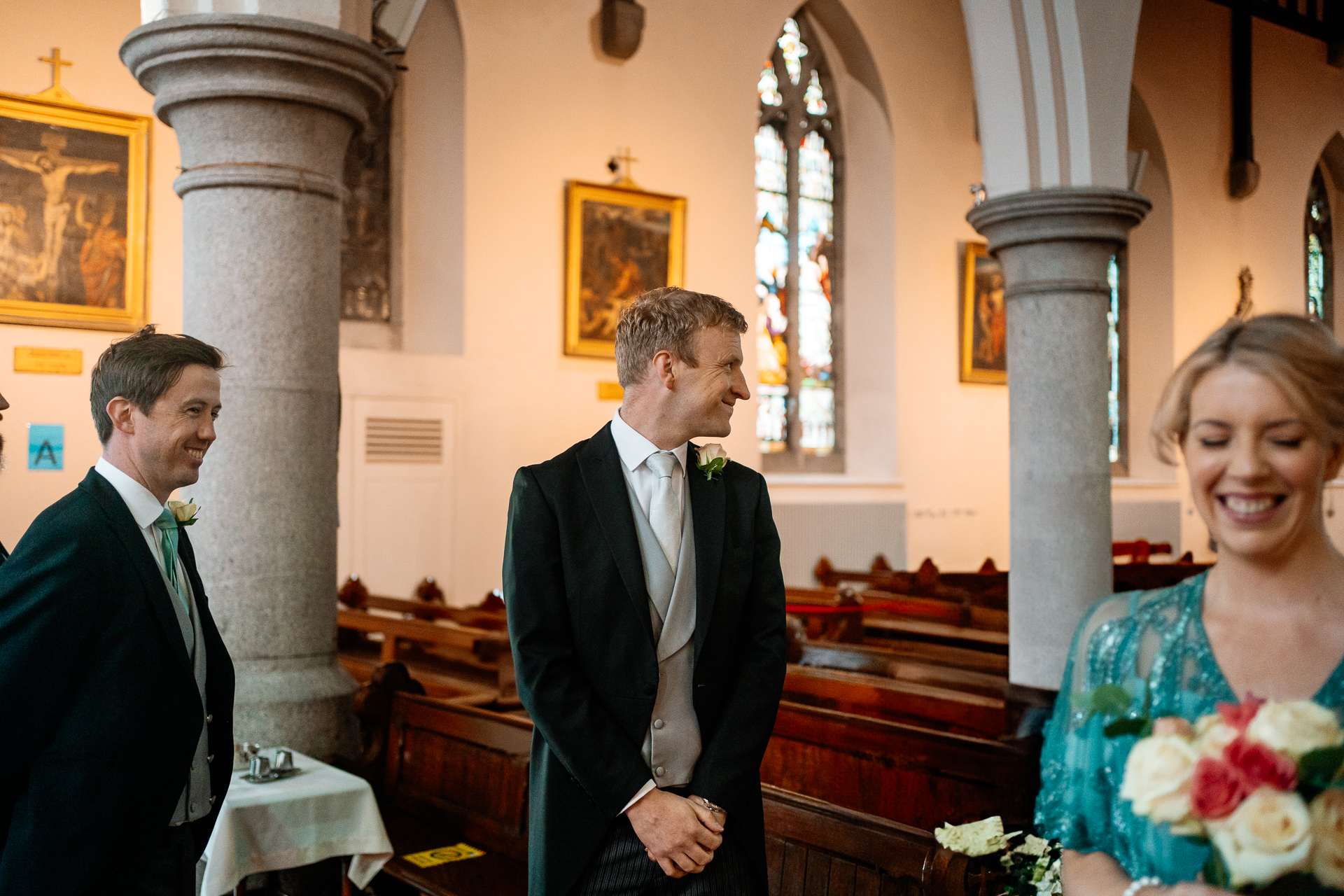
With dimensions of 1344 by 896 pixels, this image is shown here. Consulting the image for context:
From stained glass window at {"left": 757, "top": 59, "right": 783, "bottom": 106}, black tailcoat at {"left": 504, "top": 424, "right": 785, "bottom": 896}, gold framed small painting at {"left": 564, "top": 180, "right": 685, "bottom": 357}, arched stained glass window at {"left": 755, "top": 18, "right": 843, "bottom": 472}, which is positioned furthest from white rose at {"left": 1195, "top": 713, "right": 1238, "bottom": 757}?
stained glass window at {"left": 757, "top": 59, "right": 783, "bottom": 106}

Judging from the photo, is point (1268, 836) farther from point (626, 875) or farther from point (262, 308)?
point (262, 308)

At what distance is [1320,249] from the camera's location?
46.6ft

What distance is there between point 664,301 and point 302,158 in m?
1.94

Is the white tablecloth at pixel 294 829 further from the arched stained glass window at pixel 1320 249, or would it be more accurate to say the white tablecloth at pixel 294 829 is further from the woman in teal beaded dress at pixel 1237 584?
the arched stained glass window at pixel 1320 249

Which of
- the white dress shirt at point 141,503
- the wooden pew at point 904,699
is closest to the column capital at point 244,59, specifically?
the white dress shirt at point 141,503

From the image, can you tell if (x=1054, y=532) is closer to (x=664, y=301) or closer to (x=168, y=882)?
(x=664, y=301)

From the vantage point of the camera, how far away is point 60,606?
1.73m

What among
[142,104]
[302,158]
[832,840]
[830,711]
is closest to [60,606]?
[832,840]

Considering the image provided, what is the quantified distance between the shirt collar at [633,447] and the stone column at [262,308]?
1757 millimetres

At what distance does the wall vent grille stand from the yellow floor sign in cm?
462

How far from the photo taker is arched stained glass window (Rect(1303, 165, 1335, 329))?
14047mm

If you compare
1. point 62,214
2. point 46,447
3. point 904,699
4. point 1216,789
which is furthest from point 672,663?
point 62,214

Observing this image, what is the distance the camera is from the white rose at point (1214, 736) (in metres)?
1.05

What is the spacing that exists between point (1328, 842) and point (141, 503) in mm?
1632
